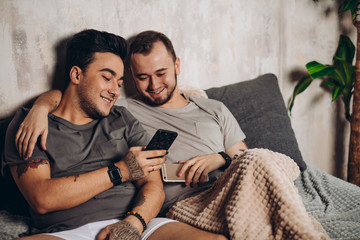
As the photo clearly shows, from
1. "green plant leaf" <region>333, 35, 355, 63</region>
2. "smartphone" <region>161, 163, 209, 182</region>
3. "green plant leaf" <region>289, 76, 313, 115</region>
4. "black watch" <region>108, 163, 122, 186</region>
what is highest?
"green plant leaf" <region>333, 35, 355, 63</region>

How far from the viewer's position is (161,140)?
126cm

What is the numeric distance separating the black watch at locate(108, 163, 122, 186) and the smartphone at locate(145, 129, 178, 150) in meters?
0.16

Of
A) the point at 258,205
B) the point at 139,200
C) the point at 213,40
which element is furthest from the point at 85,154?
the point at 213,40

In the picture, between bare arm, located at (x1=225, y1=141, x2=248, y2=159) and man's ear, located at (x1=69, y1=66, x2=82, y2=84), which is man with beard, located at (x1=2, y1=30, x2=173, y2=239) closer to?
man's ear, located at (x1=69, y1=66, x2=82, y2=84)

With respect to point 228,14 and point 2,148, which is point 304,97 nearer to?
point 228,14

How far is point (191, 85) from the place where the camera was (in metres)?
2.00

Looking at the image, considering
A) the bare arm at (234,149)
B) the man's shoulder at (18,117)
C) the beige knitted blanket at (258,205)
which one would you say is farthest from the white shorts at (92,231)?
the bare arm at (234,149)

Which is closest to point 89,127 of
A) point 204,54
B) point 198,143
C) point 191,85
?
point 198,143

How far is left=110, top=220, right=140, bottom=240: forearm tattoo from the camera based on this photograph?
1.07m

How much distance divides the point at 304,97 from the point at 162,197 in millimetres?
1752

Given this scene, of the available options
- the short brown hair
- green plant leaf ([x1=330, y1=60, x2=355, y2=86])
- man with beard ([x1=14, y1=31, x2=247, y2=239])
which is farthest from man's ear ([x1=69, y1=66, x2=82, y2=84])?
green plant leaf ([x1=330, y1=60, x2=355, y2=86])

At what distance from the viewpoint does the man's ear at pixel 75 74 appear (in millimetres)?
1373

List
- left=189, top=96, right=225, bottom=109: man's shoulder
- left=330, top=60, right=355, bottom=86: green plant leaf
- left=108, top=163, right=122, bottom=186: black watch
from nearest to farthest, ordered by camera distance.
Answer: left=108, top=163, right=122, bottom=186: black watch → left=189, top=96, right=225, bottom=109: man's shoulder → left=330, top=60, right=355, bottom=86: green plant leaf

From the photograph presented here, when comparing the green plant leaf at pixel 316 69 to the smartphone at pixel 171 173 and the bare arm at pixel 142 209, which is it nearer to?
the smartphone at pixel 171 173
